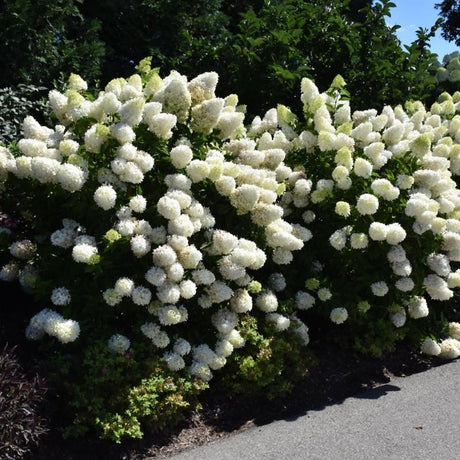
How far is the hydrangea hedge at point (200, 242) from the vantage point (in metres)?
3.79

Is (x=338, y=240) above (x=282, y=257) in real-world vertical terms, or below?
above

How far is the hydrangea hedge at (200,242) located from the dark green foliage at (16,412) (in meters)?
0.35

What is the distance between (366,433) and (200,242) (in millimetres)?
1665

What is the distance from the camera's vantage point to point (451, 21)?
16922mm

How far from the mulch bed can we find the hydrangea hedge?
0.14 metres

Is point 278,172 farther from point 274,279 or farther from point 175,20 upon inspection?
point 175,20

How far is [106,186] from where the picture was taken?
3820 mm

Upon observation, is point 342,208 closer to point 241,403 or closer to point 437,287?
point 437,287

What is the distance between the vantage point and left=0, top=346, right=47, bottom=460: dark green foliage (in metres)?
3.09

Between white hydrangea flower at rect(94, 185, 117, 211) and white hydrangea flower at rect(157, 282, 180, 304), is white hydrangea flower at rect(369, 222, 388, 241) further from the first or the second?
white hydrangea flower at rect(94, 185, 117, 211)

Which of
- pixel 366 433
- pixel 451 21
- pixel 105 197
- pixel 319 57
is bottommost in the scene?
pixel 366 433

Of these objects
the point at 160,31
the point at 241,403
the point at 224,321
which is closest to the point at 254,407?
the point at 241,403

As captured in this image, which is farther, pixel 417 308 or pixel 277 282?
pixel 417 308

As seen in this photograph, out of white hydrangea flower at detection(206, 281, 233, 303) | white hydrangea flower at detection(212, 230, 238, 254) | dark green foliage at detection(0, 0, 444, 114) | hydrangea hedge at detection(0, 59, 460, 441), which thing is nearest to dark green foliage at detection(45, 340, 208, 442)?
hydrangea hedge at detection(0, 59, 460, 441)
